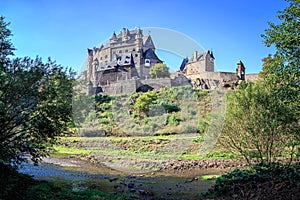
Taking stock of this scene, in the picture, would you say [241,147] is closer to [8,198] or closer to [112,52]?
[8,198]

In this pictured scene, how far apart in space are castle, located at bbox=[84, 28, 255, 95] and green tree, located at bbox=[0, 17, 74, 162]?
40989 millimetres

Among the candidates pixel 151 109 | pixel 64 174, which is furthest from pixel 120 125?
pixel 64 174

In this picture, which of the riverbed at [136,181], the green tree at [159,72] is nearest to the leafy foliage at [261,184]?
the riverbed at [136,181]

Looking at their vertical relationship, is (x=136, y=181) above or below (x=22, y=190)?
below

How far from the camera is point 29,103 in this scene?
428 inches

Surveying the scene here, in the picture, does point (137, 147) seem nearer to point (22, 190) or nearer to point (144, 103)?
point (144, 103)

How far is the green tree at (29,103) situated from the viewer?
10.3 metres

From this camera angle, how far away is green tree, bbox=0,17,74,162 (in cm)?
1033

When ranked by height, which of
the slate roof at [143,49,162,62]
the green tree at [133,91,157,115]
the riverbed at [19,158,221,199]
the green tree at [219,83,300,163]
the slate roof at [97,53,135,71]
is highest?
the slate roof at [143,49,162,62]

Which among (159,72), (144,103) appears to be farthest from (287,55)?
(159,72)

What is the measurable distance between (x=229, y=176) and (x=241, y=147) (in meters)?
3.44

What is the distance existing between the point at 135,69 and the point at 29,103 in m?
56.8

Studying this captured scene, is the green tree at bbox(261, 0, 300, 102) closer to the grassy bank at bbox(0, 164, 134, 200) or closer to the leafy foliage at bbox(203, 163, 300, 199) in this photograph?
Result: the leafy foliage at bbox(203, 163, 300, 199)

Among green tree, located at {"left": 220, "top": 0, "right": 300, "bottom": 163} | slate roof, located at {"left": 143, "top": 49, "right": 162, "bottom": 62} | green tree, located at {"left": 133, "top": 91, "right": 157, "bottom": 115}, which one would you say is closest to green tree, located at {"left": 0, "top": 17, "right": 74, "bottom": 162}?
green tree, located at {"left": 220, "top": 0, "right": 300, "bottom": 163}
